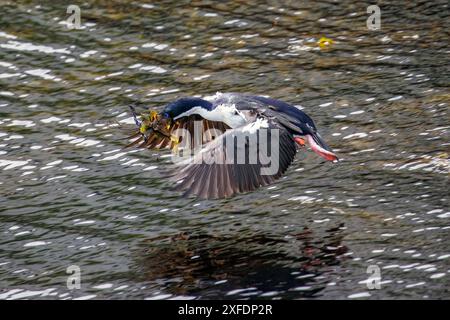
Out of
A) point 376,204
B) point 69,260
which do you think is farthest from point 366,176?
point 69,260

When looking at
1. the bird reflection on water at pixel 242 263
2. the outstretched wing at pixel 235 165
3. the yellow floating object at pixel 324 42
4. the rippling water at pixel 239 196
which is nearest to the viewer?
the bird reflection on water at pixel 242 263

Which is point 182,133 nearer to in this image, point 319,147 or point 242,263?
point 319,147

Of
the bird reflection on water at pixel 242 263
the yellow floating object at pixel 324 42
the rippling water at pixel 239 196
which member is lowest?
the bird reflection on water at pixel 242 263

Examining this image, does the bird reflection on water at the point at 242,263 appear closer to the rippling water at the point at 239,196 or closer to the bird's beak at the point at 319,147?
the rippling water at the point at 239,196

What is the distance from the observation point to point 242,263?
635 cm

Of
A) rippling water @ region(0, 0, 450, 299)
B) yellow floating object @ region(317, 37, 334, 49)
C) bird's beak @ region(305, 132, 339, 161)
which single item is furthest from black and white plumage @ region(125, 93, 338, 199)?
yellow floating object @ region(317, 37, 334, 49)

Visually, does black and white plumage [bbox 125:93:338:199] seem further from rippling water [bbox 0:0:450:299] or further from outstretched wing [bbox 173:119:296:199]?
rippling water [bbox 0:0:450:299]

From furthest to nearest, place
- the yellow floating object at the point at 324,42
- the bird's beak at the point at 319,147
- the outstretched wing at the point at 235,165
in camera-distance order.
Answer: the yellow floating object at the point at 324,42 < the bird's beak at the point at 319,147 < the outstretched wing at the point at 235,165

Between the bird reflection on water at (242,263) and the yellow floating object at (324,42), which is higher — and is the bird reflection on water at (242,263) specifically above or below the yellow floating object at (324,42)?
below

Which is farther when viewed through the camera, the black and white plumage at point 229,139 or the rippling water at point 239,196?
the black and white plumage at point 229,139

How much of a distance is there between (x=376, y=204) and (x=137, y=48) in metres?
4.00

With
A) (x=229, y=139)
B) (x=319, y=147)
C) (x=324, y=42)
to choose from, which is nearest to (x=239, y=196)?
(x=319, y=147)

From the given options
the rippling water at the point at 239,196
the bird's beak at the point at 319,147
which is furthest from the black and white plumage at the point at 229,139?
the rippling water at the point at 239,196

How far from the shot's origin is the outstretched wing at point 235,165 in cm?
649
